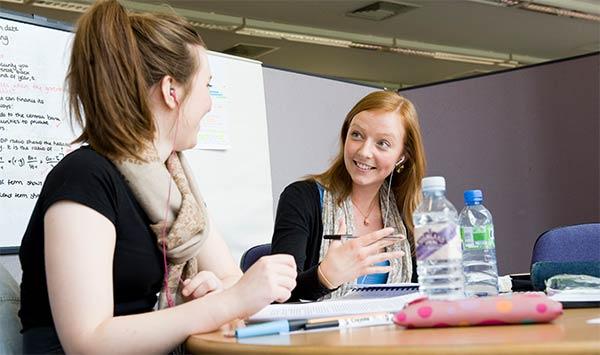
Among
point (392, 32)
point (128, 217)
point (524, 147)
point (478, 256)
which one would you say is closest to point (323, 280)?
point (478, 256)

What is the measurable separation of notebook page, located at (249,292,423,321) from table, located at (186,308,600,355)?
0.42 ft

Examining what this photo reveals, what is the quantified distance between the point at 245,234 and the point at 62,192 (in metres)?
1.90

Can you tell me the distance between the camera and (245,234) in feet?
10.1

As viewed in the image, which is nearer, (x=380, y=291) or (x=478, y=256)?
(x=380, y=291)

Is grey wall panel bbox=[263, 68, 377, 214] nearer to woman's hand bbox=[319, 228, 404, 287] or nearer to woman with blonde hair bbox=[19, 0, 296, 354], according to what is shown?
woman's hand bbox=[319, 228, 404, 287]

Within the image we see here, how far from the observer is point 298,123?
331cm

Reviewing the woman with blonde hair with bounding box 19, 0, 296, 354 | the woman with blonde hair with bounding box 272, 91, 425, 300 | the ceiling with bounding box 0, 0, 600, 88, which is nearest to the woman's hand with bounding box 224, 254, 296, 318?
the woman with blonde hair with bounding box 19, 0, 296, 354

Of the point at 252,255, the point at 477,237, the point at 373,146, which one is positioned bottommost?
the point at 252,255

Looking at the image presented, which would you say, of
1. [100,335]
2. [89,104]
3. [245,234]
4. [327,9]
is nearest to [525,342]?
[100,335]

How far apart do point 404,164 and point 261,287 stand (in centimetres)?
131

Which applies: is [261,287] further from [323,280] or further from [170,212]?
[323,280]

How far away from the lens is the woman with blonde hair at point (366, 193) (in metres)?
2.23

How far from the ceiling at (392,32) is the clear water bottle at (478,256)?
15.7 feet

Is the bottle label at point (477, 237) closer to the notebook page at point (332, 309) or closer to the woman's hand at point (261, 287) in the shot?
the notebook page at point (332, 309)
